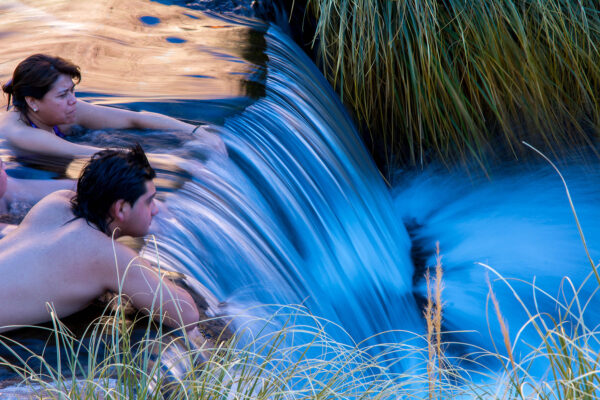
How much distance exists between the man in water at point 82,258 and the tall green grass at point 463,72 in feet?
8.44

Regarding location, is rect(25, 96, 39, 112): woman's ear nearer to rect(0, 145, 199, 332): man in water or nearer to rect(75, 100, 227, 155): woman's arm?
rect(75, 100, 227, 155): woman's arm

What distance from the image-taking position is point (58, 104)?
2699 mm

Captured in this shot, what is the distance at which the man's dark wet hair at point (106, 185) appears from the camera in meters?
1.87

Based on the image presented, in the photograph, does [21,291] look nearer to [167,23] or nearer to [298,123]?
[298,123]

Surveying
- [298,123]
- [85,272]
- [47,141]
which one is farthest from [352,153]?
[85,272]

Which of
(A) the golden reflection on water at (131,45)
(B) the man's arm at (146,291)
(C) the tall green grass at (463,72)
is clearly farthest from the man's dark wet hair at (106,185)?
(C) the tall green grass at (463,72)

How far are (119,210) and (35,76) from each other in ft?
3.55

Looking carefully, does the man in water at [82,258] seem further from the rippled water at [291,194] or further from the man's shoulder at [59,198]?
the rippled water at [291,194]

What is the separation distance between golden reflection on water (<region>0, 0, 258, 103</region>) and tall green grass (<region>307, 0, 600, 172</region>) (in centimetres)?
77

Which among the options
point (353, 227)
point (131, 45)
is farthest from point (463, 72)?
point (131, 45)

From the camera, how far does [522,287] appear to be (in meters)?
3.72

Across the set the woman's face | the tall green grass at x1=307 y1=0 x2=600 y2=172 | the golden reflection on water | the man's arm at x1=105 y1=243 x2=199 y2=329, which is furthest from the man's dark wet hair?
the tall green grass at x1=307 y1=0 x2=600 y2=172

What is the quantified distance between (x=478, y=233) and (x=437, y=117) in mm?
858

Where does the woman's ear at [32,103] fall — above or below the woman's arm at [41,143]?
above
